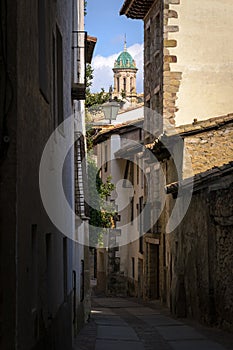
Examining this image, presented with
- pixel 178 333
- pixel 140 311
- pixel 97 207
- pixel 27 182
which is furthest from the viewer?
pixel 97 207

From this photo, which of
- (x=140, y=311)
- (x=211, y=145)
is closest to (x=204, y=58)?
(x=211, y=145)

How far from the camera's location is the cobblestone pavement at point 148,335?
14.9m

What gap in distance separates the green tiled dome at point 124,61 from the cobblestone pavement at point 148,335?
10059 centimetres

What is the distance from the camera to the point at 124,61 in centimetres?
12344

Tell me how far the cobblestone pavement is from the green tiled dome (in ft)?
330

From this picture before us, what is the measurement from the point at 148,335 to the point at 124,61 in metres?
108

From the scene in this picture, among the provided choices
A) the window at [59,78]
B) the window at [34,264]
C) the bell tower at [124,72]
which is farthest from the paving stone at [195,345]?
the bell tower at [124,72]

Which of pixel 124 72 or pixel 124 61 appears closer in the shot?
pixel 124 72

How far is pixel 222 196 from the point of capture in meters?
16.3

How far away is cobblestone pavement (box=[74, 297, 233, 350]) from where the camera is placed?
14.9 m

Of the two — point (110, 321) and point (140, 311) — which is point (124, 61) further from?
point (110, 321)

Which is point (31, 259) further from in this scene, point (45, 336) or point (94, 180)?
point (94, 180)

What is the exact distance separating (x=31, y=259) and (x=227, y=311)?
8953mm

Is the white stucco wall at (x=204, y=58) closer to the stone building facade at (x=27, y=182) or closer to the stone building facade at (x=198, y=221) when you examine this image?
the stone building facade at (x=198, y=221)
